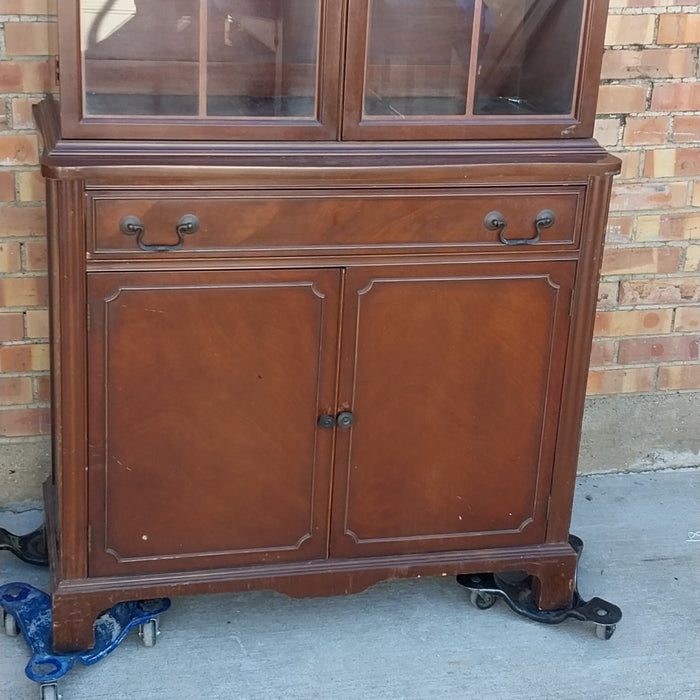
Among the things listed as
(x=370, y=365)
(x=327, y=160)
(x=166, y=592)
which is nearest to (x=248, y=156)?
(x=327, y=160)

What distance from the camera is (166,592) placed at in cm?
Result: 221

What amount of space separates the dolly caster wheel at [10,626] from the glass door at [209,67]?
1000 millimetres

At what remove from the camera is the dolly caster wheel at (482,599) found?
8.03ft

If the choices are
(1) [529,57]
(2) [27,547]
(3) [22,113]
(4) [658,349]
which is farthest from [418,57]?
(2) [27,547]

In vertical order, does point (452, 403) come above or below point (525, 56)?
below

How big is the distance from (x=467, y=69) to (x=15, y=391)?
4.17 ft

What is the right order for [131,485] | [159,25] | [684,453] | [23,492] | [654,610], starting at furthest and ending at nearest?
[684,453]
[23,492]
[654,610]
[131,485]
[159,25]

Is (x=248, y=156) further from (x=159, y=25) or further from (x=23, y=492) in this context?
(x=23, y=492)

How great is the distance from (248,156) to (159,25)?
27 centimetres

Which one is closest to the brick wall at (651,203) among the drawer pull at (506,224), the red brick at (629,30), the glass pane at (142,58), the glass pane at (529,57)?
the red brick at (629,30)

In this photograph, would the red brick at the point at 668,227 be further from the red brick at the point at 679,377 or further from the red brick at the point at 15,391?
the red brick at the point at 15,391

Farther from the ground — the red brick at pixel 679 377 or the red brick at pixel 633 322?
the red brick at pixel 633 322

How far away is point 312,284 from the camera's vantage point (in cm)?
209

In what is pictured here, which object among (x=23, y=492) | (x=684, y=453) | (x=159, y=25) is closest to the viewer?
(x=159, y=25)
